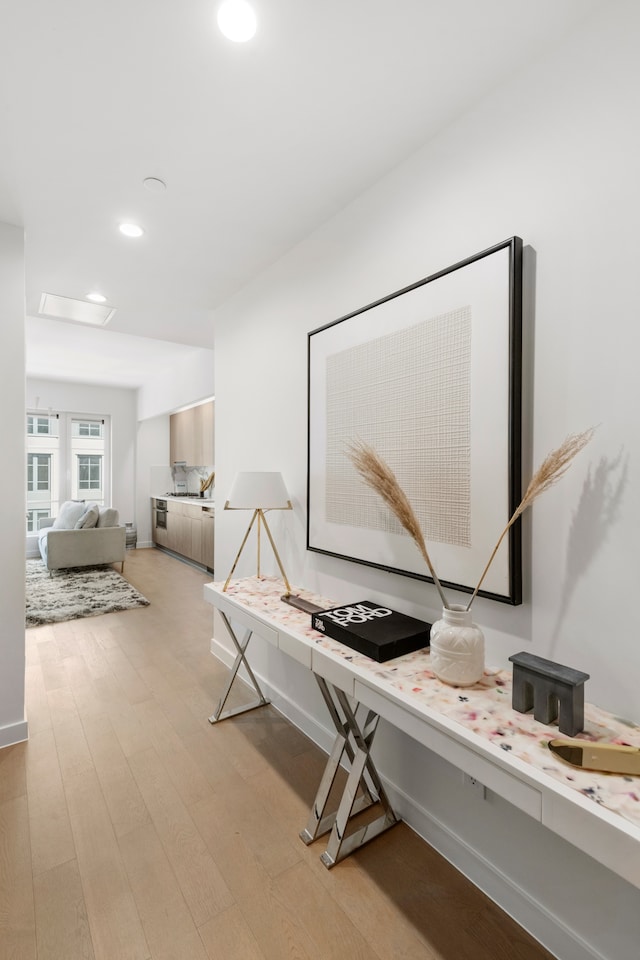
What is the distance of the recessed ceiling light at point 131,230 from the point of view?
2.25 meters

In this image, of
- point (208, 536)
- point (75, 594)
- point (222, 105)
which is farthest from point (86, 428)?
point (222, 105)

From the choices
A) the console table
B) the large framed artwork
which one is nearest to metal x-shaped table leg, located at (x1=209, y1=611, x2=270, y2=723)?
the console table

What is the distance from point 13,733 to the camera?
7.47ft

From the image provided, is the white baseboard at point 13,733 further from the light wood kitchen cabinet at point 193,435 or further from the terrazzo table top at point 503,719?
the light wood kitchen cabinet at point 193,435

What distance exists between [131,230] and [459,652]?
2.44 m

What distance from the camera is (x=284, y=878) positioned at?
1.53 meters

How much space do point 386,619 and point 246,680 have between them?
5.44 feet

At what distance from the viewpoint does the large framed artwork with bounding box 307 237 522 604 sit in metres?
1.37

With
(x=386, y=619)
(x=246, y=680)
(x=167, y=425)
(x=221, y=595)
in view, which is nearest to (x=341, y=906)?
(x=386, y=619)

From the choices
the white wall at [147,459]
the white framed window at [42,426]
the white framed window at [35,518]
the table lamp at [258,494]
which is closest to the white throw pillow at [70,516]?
the white framed window at [35,518]

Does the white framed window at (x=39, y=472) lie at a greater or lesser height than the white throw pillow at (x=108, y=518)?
greater

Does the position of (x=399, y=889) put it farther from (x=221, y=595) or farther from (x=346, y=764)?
(x=221, y=595)

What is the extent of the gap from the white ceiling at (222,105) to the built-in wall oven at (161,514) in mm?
5183

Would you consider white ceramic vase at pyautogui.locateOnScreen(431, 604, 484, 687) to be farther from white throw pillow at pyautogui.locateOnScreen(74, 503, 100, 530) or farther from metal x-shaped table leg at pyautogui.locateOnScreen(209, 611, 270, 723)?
white throw pillow at pyautogui.locateOnScreen(74, 503, 100, 530)
